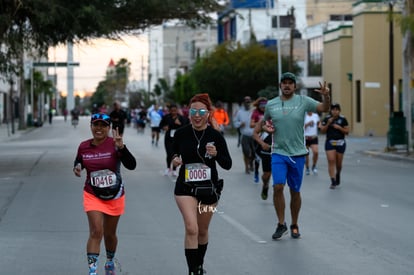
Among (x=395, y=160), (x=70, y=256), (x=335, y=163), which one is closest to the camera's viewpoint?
(x=70, y=256)

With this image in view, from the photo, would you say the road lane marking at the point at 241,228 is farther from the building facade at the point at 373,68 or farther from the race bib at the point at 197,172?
the building facade at the point at 373,68

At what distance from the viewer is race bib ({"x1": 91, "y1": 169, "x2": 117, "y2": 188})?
775cm

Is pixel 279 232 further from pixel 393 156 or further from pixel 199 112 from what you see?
pixel 393 156

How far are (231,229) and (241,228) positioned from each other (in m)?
0.15

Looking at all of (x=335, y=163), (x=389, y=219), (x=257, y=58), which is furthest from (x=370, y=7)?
(x=389, y=219)

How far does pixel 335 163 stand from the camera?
17375mm

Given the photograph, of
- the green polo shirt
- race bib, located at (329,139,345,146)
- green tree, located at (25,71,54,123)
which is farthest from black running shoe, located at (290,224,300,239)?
green tree, located at (25,71,54,123)

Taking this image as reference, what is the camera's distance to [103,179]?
7.75 metres

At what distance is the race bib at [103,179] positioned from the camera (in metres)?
7.75

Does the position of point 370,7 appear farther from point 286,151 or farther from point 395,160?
point 286,151

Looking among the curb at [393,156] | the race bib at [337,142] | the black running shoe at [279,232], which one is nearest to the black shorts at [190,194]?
the black running shoe at [279,232]

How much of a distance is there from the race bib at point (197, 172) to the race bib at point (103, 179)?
660mm

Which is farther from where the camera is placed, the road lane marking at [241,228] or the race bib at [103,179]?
the road lane marking at [241,228]

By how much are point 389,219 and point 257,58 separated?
147ft
